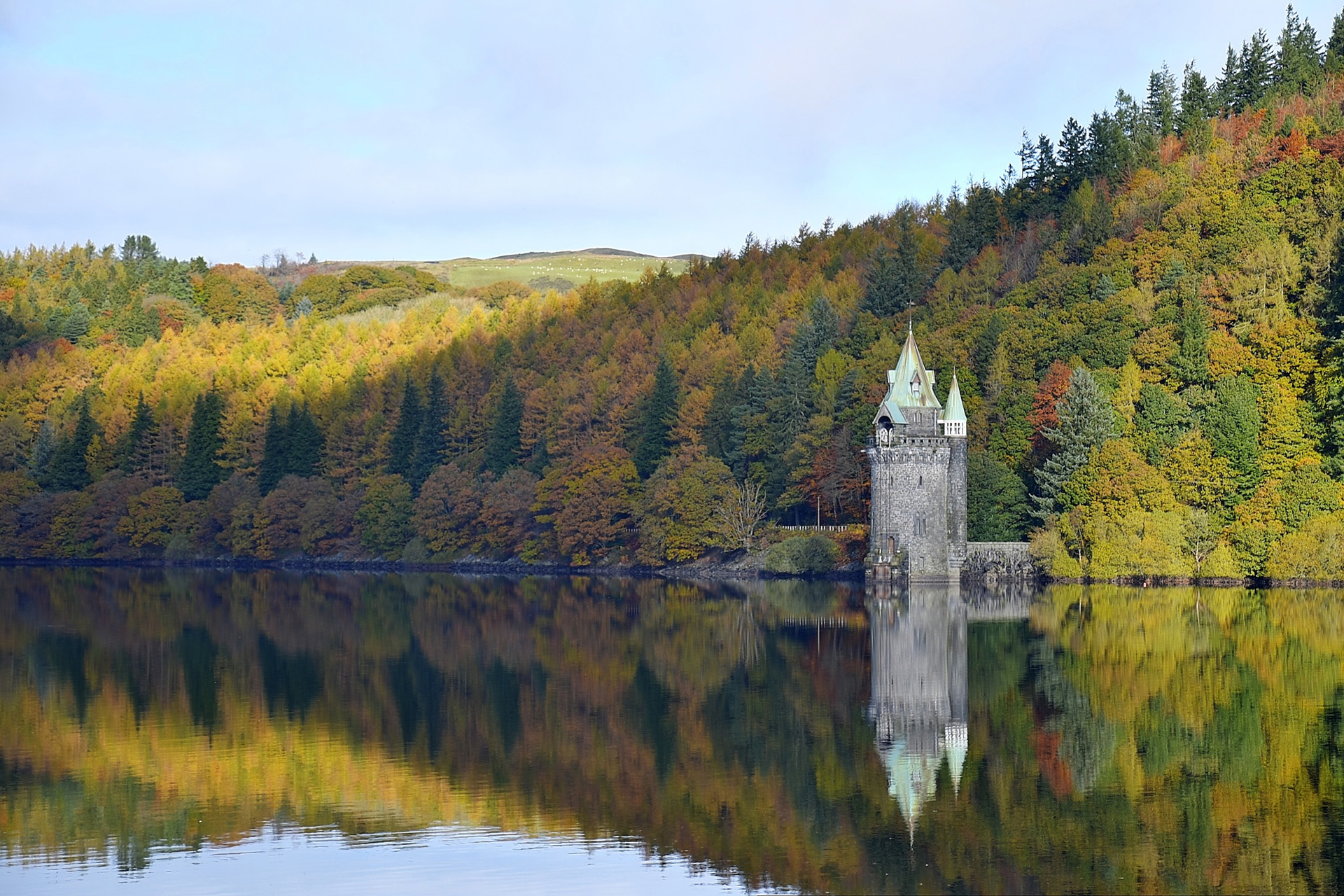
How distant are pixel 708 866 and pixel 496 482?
87.1 meters

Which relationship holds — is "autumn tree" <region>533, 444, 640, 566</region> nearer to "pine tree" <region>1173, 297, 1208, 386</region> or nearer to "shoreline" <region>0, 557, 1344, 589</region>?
"shoreline" <region>0, 557, 1344, 589</region>

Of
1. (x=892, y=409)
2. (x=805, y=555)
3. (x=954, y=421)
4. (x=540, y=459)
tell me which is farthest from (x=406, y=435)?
(x=954, y=421)

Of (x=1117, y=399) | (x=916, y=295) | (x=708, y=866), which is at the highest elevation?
(x=916, y=295)

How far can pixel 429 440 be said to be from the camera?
12738 cm

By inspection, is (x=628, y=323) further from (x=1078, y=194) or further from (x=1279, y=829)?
(x=1279, y=829)

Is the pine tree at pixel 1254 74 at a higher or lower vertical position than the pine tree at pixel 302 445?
higher

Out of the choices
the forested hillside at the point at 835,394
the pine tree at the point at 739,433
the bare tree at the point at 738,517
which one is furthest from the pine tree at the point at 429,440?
the bare tree at the point at 738,517

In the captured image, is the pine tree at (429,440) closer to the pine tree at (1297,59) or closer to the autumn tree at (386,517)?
the autumn tree at (386,517)

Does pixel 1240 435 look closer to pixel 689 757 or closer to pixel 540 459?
pixel 689 757

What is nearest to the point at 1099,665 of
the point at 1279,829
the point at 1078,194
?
the point at 1279,829

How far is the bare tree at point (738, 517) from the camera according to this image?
93.7 metres

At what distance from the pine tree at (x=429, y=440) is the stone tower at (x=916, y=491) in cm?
4987

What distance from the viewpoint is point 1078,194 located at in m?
104

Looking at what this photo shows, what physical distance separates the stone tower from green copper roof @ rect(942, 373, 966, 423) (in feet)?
2.11
